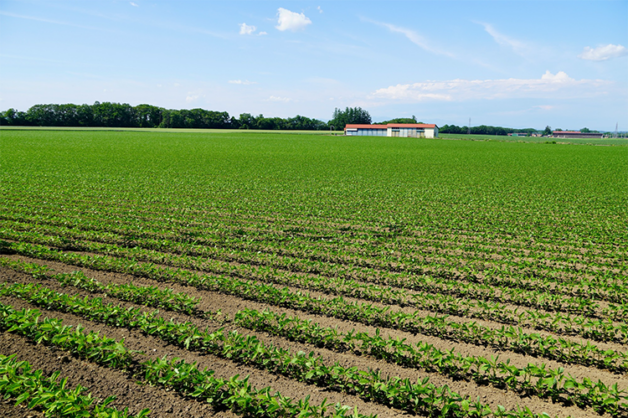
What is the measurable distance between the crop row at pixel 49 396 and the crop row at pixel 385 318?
4.09 m

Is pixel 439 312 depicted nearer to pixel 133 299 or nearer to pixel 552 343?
pixel 552 343

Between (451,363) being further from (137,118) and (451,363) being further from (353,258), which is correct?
(137,118)

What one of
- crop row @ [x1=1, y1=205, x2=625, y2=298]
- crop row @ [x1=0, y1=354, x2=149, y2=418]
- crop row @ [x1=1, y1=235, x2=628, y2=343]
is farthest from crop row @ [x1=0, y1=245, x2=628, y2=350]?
crop row @ [x1=0, y1=354, x2=149, y2=418]

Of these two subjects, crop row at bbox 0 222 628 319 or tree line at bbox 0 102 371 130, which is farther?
tree line at bbox 0 102 371 130

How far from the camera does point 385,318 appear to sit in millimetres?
8117

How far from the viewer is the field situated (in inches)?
226

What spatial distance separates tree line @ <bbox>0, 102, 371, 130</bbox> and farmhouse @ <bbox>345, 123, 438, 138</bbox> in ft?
110

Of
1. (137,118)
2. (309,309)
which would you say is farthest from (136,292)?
(137,118)

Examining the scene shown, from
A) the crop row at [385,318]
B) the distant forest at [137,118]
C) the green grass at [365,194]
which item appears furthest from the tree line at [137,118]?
the crop row at [385,318]

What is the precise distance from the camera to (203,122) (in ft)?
538

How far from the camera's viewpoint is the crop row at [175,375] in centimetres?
528

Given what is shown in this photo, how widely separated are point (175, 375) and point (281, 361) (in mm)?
1685

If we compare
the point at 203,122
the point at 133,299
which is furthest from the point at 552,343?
the point at 203,122

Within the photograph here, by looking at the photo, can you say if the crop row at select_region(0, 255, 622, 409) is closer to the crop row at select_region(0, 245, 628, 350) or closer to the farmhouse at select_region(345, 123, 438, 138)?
the crop row at select_region(0, 245, 628, 350)
